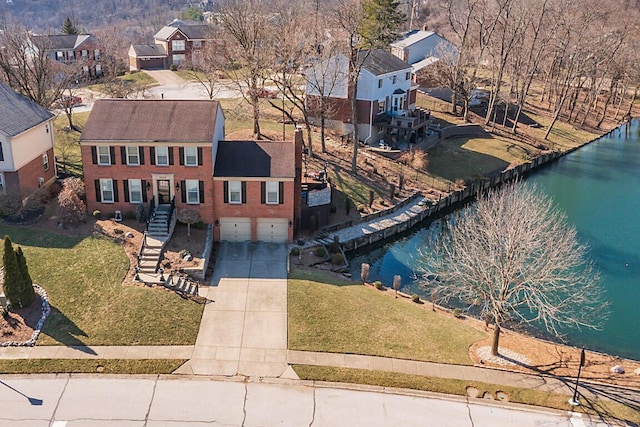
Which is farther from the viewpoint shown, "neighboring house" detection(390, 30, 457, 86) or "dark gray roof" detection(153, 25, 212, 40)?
"dark gray roof" detection(153, 25, 212, 40)

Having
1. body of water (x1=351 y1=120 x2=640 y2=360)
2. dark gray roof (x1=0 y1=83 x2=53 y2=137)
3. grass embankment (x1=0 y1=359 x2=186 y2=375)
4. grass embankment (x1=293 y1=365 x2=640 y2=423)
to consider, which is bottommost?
body of water (x1=351 y1=120 x2=640 y2=360)

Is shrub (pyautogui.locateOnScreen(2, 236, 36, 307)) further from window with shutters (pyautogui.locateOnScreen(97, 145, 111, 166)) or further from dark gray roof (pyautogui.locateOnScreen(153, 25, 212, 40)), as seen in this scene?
dark gray roof (pyautogui.locateOnScreen(153, 25, 212, 40))

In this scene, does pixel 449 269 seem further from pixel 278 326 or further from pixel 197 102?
pixel 197 102

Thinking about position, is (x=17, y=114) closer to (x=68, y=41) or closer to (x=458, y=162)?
(x=458, y=162)

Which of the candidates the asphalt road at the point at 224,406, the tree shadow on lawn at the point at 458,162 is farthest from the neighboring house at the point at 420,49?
the asphalt road at the point at 224,406

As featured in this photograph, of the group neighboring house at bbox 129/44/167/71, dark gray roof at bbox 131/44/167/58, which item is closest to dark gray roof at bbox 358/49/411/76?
neighboring house at bbox 129/44/167/71

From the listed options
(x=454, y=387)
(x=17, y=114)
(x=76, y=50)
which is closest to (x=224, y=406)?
(x=454, y=387)
